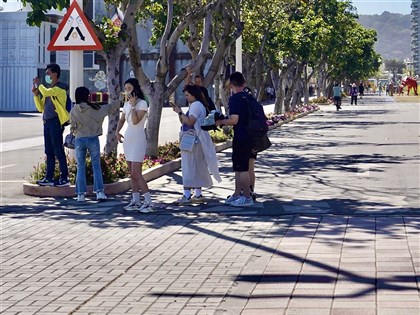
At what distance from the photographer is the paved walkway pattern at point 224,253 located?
23.9 ft

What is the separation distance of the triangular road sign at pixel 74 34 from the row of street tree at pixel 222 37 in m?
0.65

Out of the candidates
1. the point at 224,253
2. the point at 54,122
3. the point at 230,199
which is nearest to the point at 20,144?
the point at 54,122

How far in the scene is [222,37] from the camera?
934 inches

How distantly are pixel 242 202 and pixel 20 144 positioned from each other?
1565 centimetres

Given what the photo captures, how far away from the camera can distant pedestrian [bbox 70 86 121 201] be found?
→ 1374cm

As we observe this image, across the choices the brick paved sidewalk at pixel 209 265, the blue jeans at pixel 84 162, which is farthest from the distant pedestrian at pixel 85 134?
the brick paved sidewalk at pixel 209 265

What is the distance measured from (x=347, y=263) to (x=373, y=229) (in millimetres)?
2143

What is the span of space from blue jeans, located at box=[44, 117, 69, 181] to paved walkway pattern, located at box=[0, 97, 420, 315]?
1.03 meters

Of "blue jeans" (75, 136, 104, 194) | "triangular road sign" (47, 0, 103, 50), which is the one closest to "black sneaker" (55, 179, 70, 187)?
"blue jeans" (75, 136, 104, 194)

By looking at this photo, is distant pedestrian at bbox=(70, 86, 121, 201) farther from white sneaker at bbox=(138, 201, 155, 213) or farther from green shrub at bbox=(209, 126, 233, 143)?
green shrub at bbox=(209, 126, 233, 143)

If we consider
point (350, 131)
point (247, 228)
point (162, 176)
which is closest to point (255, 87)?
point (350, 131)

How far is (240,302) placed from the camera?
7.26m

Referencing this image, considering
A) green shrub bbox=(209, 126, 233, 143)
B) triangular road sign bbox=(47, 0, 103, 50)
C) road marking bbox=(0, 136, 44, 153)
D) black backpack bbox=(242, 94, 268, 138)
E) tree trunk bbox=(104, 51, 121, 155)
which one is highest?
triangular road sign bbox=(47, 0, 103, 50)

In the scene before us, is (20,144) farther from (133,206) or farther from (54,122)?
(133,206)
